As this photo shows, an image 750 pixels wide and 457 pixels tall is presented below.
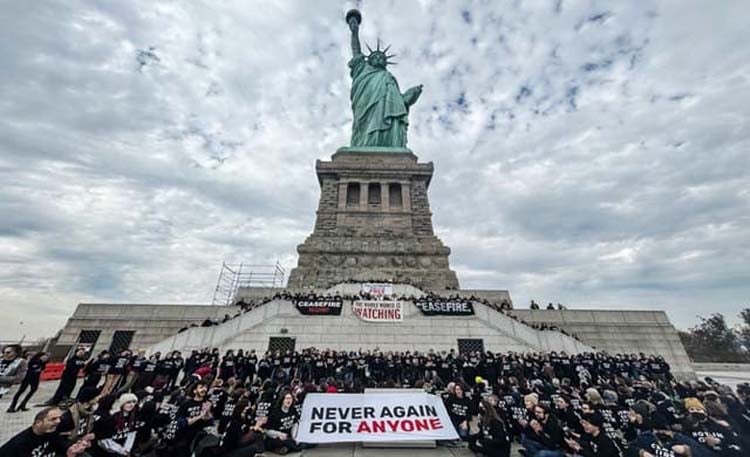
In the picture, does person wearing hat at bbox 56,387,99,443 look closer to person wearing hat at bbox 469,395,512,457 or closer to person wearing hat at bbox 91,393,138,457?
person wearing hat at bbox 91,393,138,457

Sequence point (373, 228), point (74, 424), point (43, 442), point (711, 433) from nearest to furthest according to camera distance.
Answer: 1. point (43, 442)
2. point (74, 424)
3. point (711, 433)
4. point (373, 228)

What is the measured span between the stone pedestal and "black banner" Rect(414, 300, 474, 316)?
849 cm

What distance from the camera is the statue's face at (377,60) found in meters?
44.3

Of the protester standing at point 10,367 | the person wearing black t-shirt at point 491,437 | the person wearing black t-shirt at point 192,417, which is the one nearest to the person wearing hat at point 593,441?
the person wearing black t-shirt at point 491,437

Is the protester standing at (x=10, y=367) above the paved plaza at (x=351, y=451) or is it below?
above

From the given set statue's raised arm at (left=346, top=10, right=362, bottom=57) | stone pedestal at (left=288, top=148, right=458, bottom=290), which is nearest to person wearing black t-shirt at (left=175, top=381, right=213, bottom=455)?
stone pedestal at (left=288, top=148, right=458, bottom=290)

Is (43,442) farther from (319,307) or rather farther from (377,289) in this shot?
(377,289)

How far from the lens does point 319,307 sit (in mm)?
19656

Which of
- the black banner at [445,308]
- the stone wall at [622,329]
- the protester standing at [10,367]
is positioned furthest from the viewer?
the stone wall at [622,329]

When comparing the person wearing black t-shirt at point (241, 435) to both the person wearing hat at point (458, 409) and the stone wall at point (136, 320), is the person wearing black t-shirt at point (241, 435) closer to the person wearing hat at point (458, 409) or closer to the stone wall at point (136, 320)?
the person wearing hat at point (458, 409)

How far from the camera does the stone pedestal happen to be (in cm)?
2967

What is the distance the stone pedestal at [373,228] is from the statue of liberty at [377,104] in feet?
9.25

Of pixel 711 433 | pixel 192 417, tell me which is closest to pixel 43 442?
pixel 192 417

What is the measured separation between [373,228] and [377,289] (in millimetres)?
11067
